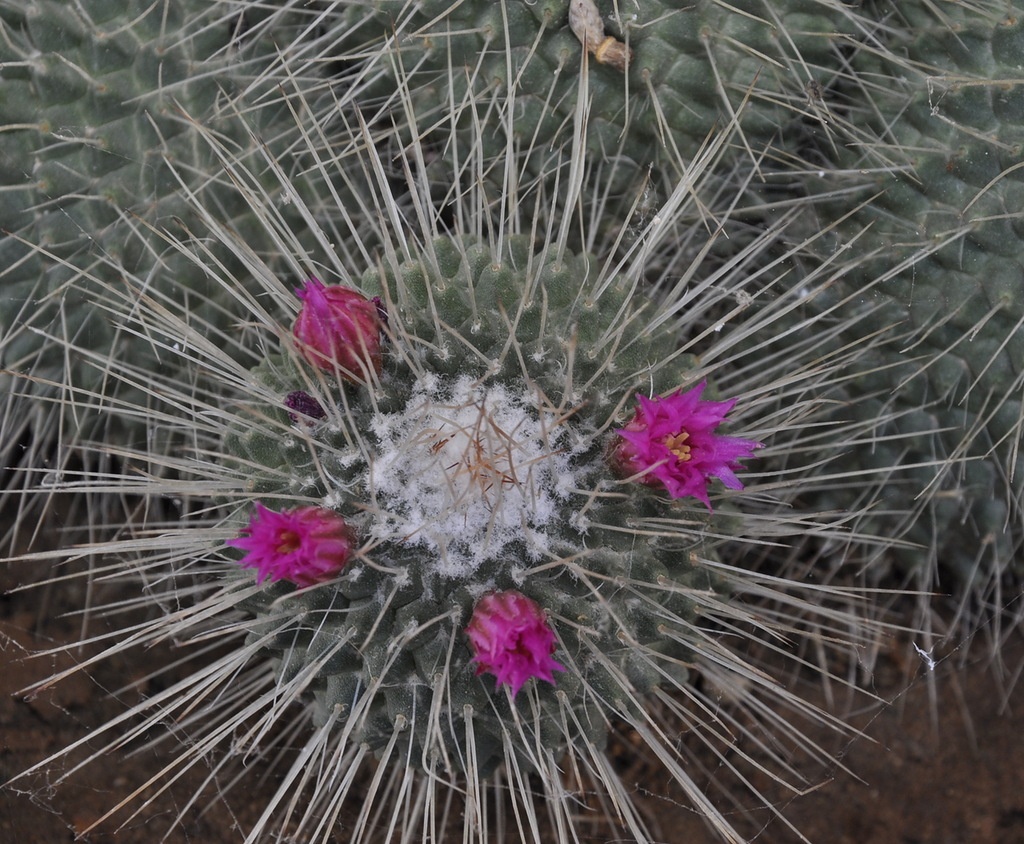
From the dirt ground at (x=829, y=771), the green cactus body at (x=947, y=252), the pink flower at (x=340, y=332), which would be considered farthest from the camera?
the dirt ground at (x=829, y=771)

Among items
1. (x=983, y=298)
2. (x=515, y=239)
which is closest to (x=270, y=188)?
(x=515, y=239)

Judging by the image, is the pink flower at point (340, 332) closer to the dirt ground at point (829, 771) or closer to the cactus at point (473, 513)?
the cactus at point (473, 513)

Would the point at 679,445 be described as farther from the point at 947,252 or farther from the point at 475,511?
the point at 947,252

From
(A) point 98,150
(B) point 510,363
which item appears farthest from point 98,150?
(B) point 510,363

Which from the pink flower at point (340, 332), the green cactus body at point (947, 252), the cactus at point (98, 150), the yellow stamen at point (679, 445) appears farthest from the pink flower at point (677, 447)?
the cactus at point (98, 150)

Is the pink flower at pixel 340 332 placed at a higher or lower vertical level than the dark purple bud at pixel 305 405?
higher

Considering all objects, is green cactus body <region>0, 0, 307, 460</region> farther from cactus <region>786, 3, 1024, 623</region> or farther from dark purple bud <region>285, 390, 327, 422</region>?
cactus <region>786, 3, 1024, 623</region>

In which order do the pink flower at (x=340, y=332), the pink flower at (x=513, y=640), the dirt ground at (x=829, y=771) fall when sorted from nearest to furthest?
the pink flower at (x=513, y=640), the pink flower at (x=340, y=332), the dirt ground at (x=829, y=771)
